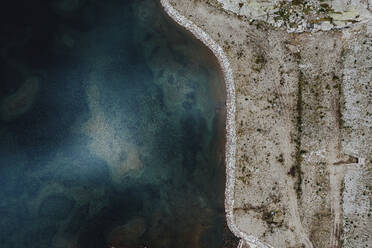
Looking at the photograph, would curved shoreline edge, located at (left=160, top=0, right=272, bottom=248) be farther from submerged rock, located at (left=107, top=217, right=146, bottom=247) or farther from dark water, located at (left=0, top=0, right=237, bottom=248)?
submerged rock, located at (left=107, top=217, right=146, bottom=247)

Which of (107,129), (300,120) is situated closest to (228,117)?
(300,120)

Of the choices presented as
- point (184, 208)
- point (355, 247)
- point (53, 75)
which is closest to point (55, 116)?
point (53, 75)

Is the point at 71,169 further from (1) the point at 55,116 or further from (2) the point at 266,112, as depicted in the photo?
(2) the point at 266,112

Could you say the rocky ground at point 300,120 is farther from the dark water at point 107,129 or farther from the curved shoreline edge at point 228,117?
the dark water at point 107,129

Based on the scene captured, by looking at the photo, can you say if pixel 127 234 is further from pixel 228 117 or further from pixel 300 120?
pixel 300 120

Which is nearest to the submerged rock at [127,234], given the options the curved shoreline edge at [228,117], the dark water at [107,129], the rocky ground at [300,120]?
the dark water at [107,129]
